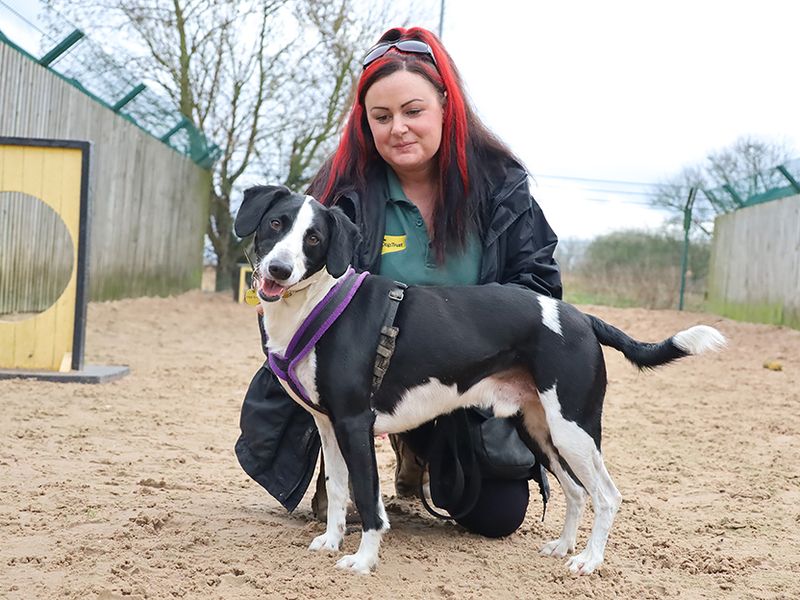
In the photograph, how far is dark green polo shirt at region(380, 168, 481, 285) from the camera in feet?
11.2

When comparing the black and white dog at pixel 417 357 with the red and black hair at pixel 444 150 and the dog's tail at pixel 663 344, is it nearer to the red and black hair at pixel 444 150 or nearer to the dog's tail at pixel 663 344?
the dog's tail at pixel 663 344

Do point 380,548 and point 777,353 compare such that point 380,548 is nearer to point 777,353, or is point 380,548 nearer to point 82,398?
point 82,398

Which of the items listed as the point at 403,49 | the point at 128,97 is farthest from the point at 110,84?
the point at 403,49

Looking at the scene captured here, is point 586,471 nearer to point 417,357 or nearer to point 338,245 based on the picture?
point 417,357

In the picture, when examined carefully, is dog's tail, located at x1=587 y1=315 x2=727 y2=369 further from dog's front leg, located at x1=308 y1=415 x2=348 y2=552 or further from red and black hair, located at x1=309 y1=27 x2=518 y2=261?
dog's front leg, located at x1=308 y1=415 x2=348 y2=552

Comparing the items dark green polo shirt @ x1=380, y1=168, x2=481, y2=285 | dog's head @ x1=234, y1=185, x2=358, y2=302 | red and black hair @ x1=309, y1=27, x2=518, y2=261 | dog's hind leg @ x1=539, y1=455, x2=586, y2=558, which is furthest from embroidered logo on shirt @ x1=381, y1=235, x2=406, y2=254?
dog's hind leg @ x1=539, y1=455, x2=586, y2=558

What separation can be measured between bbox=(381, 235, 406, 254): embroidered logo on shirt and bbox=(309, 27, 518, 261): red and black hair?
13cm

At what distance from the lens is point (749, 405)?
674 cm

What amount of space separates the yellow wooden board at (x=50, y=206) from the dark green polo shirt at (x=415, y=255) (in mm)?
3651

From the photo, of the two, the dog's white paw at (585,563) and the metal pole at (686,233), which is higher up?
the metal pole at (686,233)

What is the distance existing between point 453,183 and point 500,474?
44.4 inches

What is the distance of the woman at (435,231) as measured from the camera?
331cm

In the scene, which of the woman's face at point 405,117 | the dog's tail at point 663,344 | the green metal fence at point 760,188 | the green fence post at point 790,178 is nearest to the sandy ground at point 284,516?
the dog's tail at point 663,344

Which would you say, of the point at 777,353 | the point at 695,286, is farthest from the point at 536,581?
the point at 695,286
